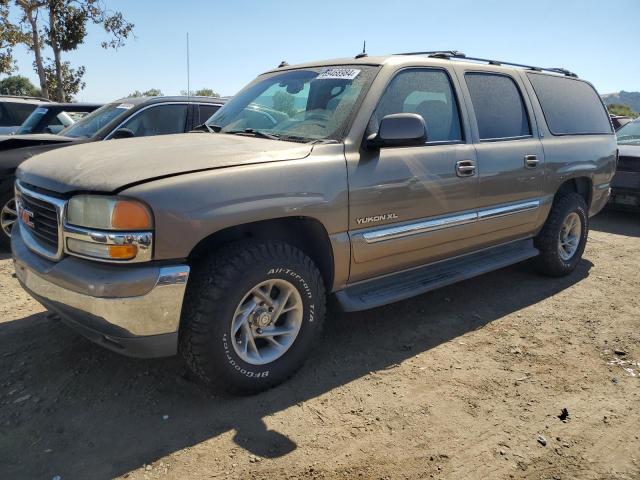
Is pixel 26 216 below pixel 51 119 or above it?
below

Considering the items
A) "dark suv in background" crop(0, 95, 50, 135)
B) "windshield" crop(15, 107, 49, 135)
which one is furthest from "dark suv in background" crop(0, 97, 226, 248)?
"dark suv in background" crop(0, 95, 50, 135)

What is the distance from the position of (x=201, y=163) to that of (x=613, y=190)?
733cm

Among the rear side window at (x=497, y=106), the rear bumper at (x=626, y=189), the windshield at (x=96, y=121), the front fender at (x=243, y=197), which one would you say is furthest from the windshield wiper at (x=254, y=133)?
the rear bumper at (x=626, y=189)

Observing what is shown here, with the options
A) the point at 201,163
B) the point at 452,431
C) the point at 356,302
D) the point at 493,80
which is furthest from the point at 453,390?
the point at 493,80

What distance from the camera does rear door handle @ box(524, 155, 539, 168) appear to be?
439 centimetres

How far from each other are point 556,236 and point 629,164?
12.6 ft

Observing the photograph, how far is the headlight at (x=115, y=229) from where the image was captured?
2447 millimetres

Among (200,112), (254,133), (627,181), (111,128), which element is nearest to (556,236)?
(254,133)

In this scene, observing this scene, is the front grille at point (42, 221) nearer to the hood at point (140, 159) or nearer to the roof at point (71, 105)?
the hood at point (140, 159)

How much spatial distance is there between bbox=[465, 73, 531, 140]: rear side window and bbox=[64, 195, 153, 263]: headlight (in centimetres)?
275

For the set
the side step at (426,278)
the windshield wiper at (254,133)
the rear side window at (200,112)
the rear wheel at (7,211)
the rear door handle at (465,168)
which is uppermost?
the rear side window at (200,112)

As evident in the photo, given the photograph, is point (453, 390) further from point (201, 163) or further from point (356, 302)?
point (201, 163)

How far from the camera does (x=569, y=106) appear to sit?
203 inches

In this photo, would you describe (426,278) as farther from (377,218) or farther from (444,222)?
(377,218)
